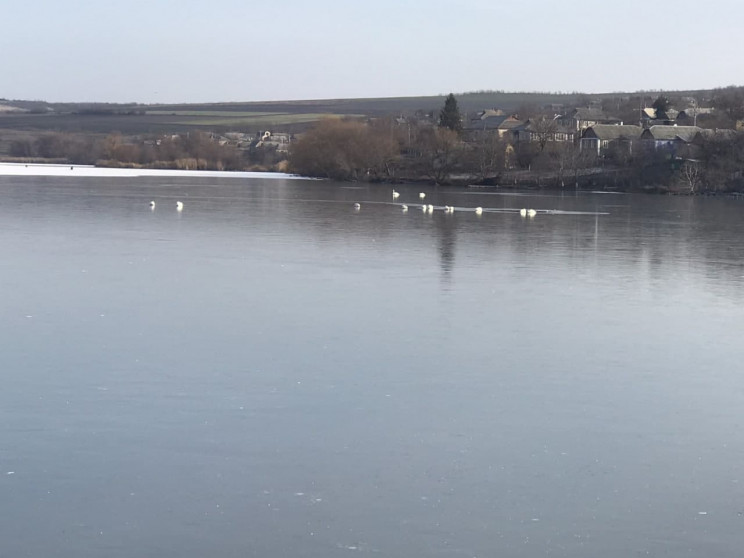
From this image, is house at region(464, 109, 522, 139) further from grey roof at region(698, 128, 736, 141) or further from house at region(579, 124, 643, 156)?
grey roof at region(698, 128, 736, 141)

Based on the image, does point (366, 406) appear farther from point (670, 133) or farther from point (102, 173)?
point (670, 133)

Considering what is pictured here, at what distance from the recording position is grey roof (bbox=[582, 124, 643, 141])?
6919cm

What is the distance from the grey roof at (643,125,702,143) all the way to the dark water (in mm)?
51065

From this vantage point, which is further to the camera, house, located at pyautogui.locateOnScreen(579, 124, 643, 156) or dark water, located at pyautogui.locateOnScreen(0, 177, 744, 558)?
house, located at pyautogui.locateOnScreen(579, 124, 643, 156)

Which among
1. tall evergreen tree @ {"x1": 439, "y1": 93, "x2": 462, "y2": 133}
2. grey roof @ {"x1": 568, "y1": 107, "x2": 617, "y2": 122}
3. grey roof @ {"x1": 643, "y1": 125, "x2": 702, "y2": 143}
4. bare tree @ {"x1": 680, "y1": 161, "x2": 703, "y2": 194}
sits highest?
grey roof @ {"x1": 568, "y1": 107, "x2": 617, "y2": 122}

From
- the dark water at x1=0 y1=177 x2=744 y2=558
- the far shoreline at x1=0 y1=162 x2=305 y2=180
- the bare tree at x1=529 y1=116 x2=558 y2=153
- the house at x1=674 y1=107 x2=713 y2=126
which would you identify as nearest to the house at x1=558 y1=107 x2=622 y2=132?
the house at x1=674 y1=107 x2=713 y2=126

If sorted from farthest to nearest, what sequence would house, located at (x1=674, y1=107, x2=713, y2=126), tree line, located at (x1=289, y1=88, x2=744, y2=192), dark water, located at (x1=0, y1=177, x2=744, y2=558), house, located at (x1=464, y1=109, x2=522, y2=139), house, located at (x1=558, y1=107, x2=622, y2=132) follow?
house, located at (x1=558, y1=107, x2=622, y2=132), house, located at (x1=464, y1=109, x2=522, y2=139), house, located at (x1=674, y1=107, x2=713, y2=126), tree line, located at (x1=289, y1=88, x2=744, y2=192), dark water, located at (x1=0, y1=177, x2=744, y2=558)

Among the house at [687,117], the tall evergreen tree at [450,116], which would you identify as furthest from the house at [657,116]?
the tall evergreen tree at [450,116]

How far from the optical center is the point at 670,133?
6562cm

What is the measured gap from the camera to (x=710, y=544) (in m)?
5.07

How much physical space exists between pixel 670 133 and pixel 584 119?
3477 cm

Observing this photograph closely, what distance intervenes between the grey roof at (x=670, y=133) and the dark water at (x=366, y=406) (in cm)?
5107

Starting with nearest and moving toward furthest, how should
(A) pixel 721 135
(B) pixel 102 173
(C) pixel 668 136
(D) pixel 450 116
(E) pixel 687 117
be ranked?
1. (A) pixel 721 135
2. (B) pixel 102 173
3. (C) pixel 668 136
4. (D) pixel 450 116
5. (E) pixel 687 117

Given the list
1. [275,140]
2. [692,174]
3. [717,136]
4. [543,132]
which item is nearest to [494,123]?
[275,140]
